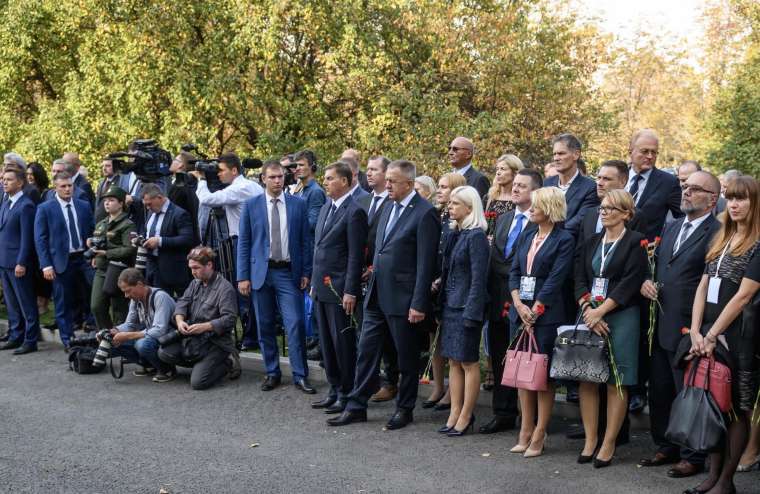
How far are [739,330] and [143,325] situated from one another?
5980 mm

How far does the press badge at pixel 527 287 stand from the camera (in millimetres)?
6527

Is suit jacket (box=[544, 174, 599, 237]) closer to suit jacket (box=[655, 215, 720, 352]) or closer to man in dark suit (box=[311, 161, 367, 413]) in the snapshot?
suit jacket (box=[655, 215, 720, 352])

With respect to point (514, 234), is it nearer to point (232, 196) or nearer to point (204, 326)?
point (204, 326)

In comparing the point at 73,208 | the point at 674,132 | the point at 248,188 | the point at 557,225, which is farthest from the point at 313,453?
the point at 674,132

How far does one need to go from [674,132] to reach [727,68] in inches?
636

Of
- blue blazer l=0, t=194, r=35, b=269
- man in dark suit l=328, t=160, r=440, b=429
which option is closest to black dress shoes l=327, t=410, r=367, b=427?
man in dark suit l=328, t=160, r=440, b=429

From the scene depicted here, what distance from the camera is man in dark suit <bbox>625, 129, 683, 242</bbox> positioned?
7.16 metres

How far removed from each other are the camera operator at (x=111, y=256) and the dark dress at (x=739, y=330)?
20.7 ft

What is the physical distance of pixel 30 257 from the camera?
10.8 metres

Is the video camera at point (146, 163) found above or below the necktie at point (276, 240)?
above

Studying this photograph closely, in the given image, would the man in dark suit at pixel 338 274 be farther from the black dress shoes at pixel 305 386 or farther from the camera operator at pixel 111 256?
the camera operator at pixel 111 256

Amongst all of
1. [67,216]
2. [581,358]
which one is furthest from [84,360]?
[581,358]

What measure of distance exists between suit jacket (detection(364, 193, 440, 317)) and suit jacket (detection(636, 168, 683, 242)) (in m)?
1.67

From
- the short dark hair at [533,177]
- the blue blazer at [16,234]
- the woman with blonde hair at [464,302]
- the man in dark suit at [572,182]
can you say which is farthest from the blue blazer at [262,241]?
the blue blazer at [16,234]
